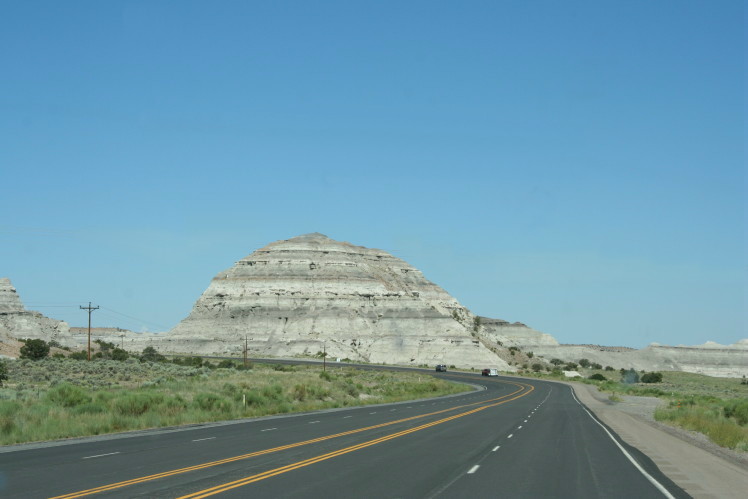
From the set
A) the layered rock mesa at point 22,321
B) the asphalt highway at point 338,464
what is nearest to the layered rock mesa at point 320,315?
the layered rock mesa at point 22,321

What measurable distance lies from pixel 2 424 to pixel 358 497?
592 inches

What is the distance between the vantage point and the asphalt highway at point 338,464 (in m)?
13.0

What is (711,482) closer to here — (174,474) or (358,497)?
(358,497)

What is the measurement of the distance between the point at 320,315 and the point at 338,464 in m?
127

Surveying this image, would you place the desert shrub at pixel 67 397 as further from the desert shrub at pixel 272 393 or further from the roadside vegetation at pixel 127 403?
the desert shrub at pixel 272 393

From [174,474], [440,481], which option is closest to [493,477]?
[440,481]

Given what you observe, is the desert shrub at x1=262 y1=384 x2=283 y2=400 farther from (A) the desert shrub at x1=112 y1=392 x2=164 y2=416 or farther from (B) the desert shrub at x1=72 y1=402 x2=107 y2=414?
(B) the desert shrub at x1=72 y1=402 x2=107 y2=414

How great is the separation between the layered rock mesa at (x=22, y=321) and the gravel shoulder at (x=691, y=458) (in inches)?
5031

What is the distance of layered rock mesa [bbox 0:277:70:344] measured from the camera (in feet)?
456

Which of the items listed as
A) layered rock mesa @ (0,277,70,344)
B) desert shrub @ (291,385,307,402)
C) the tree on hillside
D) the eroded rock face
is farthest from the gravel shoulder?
the eroded rock face

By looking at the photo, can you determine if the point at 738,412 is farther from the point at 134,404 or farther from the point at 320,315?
the point at 320,315

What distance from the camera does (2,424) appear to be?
22688mm

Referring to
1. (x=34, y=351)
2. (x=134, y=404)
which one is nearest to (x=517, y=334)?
(x=34, y=351)

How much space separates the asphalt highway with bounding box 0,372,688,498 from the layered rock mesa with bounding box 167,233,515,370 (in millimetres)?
101437
